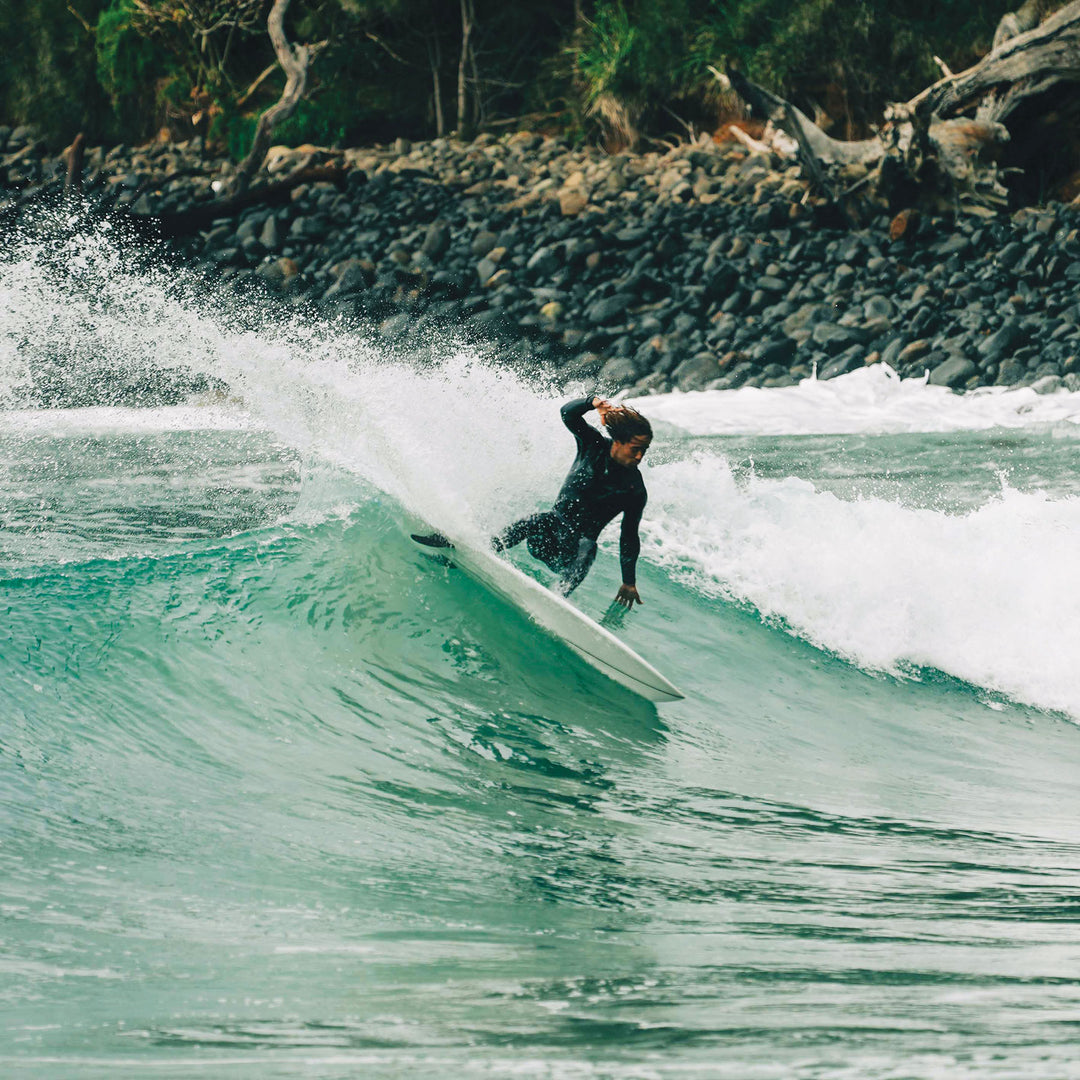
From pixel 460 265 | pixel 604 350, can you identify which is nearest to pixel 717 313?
pixel 604 350

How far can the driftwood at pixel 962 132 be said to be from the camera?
20062 millimetres

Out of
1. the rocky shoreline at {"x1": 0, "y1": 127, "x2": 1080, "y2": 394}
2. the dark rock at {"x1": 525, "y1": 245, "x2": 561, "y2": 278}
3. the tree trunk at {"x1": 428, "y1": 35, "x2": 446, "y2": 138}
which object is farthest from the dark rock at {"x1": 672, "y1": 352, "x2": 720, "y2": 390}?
the tree trunk at {"x1": 428, "y1": 35, "x2": 446, "y2": 138}

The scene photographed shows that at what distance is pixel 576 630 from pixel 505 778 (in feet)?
4.81

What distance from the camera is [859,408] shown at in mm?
15742

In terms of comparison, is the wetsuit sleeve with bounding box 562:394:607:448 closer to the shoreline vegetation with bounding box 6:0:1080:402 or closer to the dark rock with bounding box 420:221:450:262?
the shoreline vegetation with bounding box 6:0:1080:402

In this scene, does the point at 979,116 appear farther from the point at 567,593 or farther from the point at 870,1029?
the point at 870,1029

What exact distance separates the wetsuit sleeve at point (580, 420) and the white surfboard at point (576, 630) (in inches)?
29.5

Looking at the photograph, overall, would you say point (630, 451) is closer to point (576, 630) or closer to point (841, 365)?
point (576, 630)

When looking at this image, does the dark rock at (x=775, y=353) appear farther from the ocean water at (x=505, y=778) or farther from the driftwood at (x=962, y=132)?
the ocean water at (x=505, y=778)

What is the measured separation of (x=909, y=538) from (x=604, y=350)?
10.8 m

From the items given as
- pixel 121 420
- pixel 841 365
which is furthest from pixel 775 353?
pixel 121 420

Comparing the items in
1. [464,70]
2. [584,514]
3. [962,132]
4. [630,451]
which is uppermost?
[464,70]

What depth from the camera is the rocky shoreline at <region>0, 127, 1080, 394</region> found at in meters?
17.4

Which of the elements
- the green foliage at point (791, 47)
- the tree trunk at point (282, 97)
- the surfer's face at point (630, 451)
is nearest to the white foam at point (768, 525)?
the surfer's face at point (630, 451)
